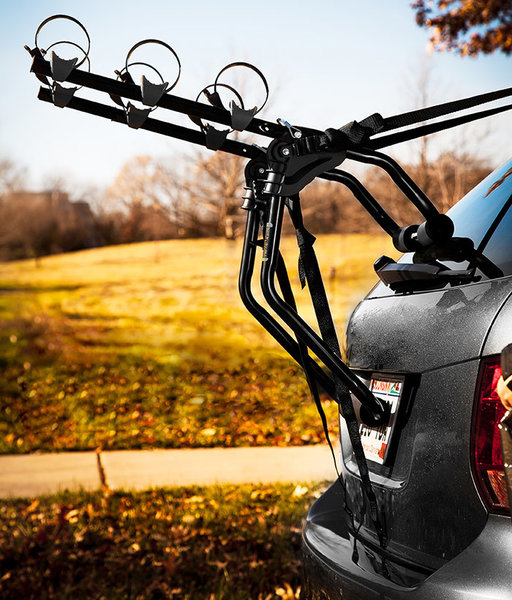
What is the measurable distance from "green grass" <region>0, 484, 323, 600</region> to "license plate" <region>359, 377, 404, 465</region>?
156 centimetres

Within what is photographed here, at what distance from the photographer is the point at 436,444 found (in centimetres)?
165

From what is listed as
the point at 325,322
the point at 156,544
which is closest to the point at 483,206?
the point at 325,322

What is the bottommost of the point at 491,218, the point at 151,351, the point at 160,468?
the point at 160,468

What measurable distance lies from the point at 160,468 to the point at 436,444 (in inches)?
153

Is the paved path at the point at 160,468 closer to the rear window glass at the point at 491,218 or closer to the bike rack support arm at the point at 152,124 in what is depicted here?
the rear window glass at the point at 491,218

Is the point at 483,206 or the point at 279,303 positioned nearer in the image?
the point at 279,303

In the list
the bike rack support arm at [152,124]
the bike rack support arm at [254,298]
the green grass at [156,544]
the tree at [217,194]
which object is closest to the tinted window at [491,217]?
the bike rack support arm at [254,298]

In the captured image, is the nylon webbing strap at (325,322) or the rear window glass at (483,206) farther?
the rear window glass at (483,206)

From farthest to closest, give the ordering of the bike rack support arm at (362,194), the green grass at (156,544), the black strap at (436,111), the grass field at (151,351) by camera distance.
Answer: the grass field at (151,351), the green grass at (156,544), the bike rack support arm at (362,194), the black strap at (436,111)

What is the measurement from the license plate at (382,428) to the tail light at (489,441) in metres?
0.30

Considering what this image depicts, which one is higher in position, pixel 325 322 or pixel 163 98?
pixel 163 98

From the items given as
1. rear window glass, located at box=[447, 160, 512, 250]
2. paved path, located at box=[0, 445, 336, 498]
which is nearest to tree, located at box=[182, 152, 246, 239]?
paved path, located at box=[0, 445, 336, 498]

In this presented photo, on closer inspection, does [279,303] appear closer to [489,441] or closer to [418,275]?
[418,275]

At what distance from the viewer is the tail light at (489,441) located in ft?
4.90
